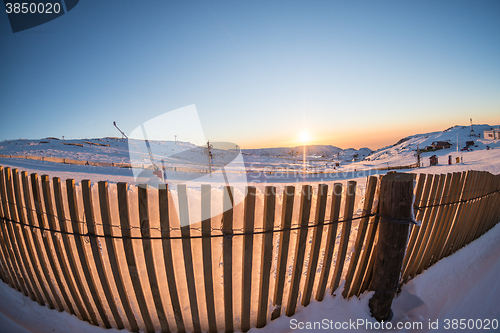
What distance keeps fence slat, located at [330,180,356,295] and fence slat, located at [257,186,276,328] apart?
84 centimetres

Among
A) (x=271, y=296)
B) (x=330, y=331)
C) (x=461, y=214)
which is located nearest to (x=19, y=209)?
(x=271, y=296)

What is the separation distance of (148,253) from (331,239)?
6.70 feet

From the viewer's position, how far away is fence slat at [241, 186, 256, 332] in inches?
78.0

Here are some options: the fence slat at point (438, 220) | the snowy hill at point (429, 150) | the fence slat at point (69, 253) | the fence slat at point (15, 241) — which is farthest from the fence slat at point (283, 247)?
the snowy hill at point (429, 150)

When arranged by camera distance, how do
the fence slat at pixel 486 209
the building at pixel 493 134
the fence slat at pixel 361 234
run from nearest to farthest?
the fence slat at pixel 361 234 → the fence slat at pixel 486 209 → the building at pixel 493 134

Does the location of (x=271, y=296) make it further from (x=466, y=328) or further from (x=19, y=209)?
(x=19, y=209)

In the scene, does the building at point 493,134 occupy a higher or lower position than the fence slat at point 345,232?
higher

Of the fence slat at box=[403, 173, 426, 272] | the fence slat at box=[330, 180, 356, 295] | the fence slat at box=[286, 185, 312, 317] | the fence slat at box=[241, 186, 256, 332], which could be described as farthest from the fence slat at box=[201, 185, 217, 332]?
the fence slat at box=[403, 173, 426, 272]

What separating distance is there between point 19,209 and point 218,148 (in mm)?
77008

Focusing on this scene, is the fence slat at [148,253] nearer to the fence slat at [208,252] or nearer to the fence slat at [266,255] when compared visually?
the fence slat at [208,252]

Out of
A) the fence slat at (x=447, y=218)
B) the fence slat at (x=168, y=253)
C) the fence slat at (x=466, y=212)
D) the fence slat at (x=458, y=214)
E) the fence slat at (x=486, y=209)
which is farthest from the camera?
the fence slat at (x=486, y=209)

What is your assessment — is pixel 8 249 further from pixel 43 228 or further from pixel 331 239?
pixel 331 239

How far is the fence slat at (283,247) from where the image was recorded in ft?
6.68

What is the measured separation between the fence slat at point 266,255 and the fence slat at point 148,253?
3.69ft
